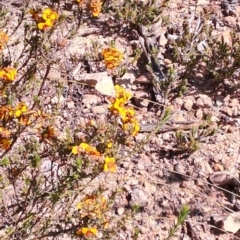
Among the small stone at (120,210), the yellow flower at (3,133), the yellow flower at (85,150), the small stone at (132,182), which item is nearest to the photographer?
the yellow flower at (85,150)

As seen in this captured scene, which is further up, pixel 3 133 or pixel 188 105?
pixel 3 133

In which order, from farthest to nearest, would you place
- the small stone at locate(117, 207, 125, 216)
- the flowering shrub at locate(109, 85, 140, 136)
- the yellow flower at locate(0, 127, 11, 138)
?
the small stone at locate(117, 207, 125, 216) → the yellow flower at locate(0, 127, 11, 138) → the flowering shrub at locate(109, 85, 140, 136)

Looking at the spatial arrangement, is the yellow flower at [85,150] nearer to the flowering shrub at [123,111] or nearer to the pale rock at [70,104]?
the flowering shrub at [123,111]

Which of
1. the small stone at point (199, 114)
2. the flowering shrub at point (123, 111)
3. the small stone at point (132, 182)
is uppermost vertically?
the flowering shrub at point (123, 111)

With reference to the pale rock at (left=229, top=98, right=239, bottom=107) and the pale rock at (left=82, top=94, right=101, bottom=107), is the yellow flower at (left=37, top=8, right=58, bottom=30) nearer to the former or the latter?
the pale rock at (left=82, top=94, right=101, bottom=107)

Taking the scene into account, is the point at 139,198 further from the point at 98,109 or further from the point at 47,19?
the point at 47,19

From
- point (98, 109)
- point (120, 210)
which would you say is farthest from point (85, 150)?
point (98, 109)

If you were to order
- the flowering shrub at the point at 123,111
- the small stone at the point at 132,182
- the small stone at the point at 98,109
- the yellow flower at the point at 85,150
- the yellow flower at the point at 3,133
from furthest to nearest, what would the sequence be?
the small stone at the point at 98,109
the small stone at the point at 132,182
the yellow flower at the point at 3,133
the flowering shrub at the point at 123,111
the yellow flower at the point at 85,150

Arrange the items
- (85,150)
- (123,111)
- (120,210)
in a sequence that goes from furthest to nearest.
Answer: (120,210) → (123,111) → (85,150)

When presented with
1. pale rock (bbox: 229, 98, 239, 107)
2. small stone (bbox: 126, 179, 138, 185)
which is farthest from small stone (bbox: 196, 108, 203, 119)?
small stone (bbox: 126, 179, 138, 185)

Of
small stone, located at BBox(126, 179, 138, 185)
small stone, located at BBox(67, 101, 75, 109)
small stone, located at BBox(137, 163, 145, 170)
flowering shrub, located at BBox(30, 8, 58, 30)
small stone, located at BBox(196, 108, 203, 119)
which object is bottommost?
small stone, located at BBox(126, 179, 138, 185)

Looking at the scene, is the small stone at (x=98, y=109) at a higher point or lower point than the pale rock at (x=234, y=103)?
lower

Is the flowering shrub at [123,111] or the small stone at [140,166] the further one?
the small stone at [140,166]

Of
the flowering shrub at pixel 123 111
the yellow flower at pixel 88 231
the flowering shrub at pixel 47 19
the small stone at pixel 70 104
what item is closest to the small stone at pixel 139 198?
the yellow flower at pixel 88 231
